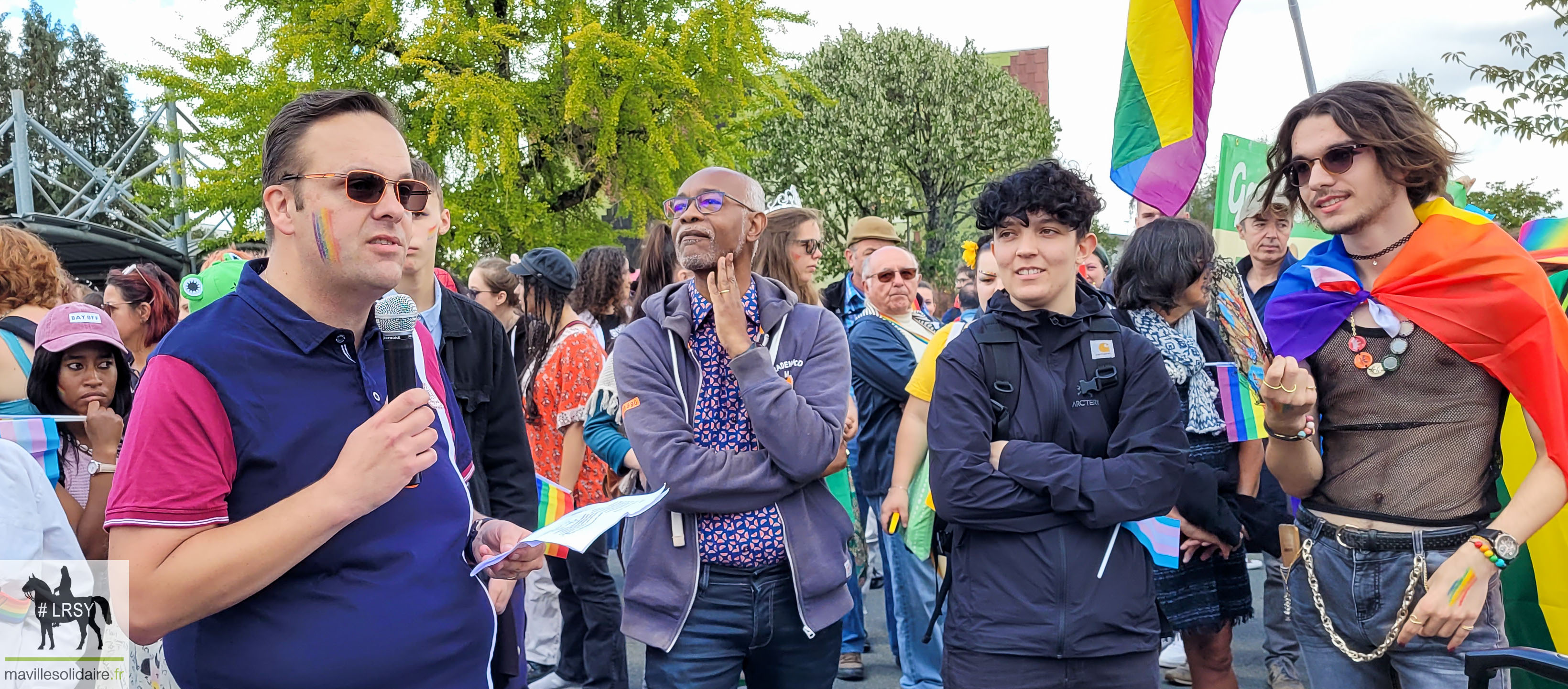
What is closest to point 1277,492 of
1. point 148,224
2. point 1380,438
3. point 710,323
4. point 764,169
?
point 1380,438

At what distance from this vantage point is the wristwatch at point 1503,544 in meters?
2.40

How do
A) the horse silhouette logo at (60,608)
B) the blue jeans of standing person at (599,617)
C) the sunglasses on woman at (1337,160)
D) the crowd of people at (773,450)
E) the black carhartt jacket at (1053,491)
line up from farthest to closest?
the blue jeans of standing person at (599,617) < the black carhartt jacket at (1053,491) < the sunglasses on woman at (1337,160) < the horse silhouette logo at (60,608) < the crowd of people at (773,450)

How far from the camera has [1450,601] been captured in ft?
7.83

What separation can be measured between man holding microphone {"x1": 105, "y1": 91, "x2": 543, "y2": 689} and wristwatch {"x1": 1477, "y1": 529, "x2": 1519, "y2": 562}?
2304 mm

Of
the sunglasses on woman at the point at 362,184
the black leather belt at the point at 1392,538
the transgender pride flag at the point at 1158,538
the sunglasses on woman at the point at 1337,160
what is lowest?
the transgender pride flag at the point at 1158,538

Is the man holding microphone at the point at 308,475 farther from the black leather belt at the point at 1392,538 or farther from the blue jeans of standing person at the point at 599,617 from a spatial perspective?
the blue jeans of standing person at the point at 599,617

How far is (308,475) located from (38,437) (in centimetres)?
207

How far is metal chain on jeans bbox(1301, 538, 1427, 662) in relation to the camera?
254 centimetres

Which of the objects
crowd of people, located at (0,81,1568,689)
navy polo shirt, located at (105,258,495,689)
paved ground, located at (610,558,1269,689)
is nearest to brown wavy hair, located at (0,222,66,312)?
crowd of people, located at (0,81,1568,689)

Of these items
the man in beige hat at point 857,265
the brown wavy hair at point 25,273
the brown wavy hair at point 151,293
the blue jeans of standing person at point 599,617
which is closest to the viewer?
the brown wavy hair at point 25,273

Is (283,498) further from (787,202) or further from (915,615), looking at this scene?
(787,202)

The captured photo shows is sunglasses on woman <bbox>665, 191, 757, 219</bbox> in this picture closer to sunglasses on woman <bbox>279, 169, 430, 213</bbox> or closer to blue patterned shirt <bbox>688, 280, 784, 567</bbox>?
blue patterned shirt <bbox>688, 280, 784, 567</bbox>

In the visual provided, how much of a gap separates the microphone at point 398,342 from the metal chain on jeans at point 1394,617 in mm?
2396

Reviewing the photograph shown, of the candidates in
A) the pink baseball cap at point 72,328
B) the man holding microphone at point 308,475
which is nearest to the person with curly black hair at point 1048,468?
the man holding microphone at point 308,475
